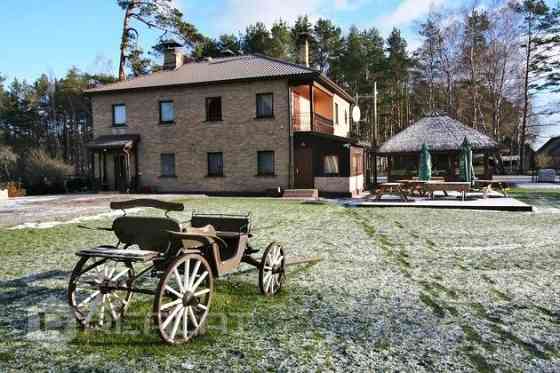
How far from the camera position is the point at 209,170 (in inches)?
899

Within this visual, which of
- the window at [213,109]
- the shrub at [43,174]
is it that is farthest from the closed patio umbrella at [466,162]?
the shrub at [43,174]

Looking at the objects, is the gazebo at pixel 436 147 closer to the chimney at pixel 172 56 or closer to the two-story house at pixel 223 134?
the two-story house at pixel 223 134

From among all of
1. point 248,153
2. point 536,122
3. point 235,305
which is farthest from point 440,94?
point 235,305

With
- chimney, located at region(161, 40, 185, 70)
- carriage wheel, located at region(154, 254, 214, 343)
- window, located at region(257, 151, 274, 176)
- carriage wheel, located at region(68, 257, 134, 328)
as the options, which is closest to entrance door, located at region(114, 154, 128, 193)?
chimney, located at region(161, 40, 185, 70)

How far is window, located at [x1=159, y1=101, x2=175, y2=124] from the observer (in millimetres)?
23531

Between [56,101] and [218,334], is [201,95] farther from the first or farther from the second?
[56,101]

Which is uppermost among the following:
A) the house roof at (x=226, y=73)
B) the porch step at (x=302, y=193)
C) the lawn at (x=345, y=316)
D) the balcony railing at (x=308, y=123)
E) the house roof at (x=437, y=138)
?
the house roof at (x=226, y=73)

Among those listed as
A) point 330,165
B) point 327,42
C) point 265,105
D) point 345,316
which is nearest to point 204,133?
point 265,105

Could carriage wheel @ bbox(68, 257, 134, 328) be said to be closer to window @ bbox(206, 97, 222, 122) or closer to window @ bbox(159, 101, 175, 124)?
window @ bbox(206, 97, 222, 122)

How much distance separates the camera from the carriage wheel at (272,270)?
5078 mm

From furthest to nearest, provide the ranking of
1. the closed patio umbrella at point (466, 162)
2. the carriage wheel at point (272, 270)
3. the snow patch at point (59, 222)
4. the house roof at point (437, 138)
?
the house roof at point (437, 138) → the closed patio umbrella at point (466, 162) → the snow patch at point (59, 222) → the carriage wheel at point (272, 270)

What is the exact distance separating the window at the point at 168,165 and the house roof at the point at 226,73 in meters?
3.80

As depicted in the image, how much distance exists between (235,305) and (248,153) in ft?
56.9

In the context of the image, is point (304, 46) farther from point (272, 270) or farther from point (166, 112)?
point (272, 270)
